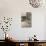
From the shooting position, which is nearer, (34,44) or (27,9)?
(34,44)

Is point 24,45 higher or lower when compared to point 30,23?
lower

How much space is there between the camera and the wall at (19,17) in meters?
2.42

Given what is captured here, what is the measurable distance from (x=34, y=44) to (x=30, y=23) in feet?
1.61

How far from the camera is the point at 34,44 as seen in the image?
217 centimetres

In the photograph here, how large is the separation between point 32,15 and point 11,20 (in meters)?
0.46

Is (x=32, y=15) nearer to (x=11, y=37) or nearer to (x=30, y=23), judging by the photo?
(x=30, y=23)

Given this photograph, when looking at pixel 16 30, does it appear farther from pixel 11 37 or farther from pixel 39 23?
pixel 39 23

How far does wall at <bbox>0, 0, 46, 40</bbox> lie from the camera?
2422mm

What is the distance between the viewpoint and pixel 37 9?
248cm

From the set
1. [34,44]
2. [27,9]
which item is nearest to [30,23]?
[27,9]

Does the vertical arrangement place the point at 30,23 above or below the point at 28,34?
above

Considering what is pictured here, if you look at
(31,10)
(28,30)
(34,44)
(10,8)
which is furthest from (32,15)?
(34,44)

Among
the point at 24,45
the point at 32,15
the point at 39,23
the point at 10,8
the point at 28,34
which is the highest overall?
the point at 10,8

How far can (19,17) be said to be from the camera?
2445mm
